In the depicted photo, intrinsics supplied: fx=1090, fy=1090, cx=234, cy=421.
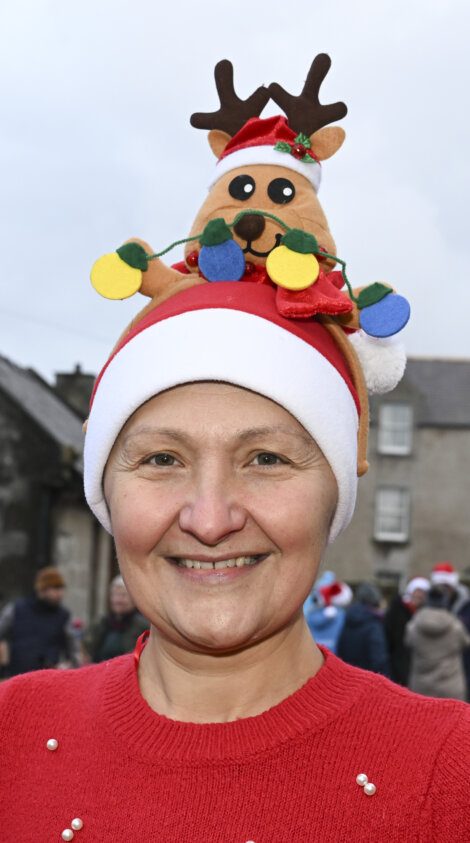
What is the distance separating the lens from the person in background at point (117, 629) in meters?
7.50

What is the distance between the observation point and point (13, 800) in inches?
83.3

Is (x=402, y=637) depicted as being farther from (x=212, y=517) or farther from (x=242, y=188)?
(x=212, y=517)

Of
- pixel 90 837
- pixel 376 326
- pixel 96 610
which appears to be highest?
pixel 376 326

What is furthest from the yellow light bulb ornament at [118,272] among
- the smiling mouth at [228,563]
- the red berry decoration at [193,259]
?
the smiling mouth at [228,563]

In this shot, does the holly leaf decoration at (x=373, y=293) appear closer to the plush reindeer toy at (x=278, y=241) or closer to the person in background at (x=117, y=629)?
the plush reindeer toy at (x=278, y=241)

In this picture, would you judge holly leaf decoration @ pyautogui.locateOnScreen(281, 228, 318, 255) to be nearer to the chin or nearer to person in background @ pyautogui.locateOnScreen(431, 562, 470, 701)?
the chin

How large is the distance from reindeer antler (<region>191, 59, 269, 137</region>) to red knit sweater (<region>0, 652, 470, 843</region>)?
Result: 46.1 inches

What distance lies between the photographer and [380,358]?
2.29 m

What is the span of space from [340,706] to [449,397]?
32386 mm

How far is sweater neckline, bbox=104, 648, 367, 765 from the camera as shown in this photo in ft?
6.55

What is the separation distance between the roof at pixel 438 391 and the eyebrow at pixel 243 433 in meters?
30.0

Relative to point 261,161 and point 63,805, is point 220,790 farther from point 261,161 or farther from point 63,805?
point 261,161

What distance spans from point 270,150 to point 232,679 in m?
1.07

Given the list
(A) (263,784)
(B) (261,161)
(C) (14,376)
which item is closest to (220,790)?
(A) (263,784)
